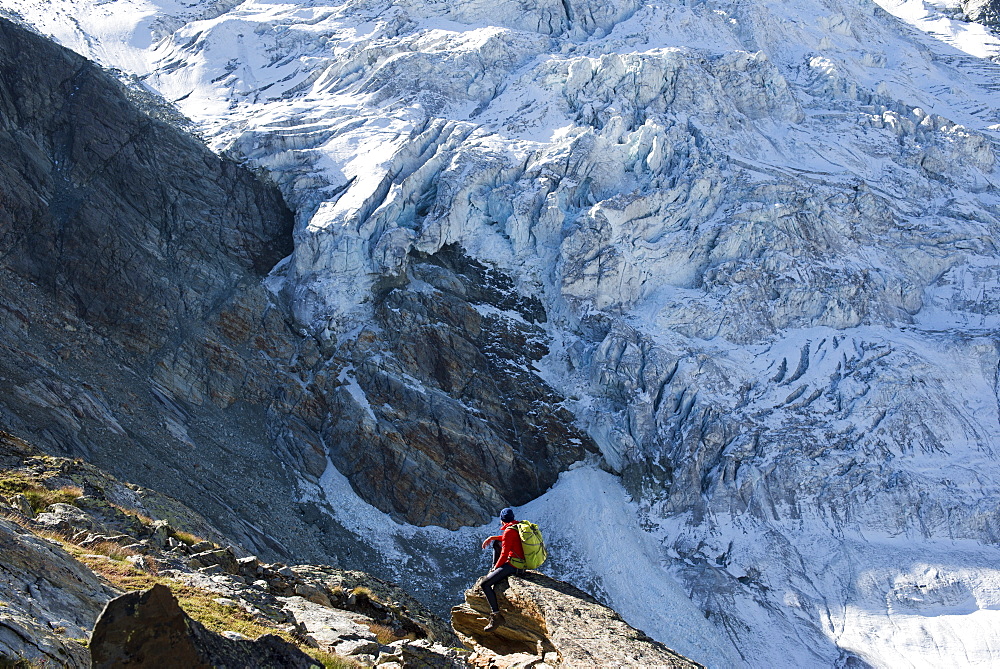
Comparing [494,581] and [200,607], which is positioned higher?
[200,607]

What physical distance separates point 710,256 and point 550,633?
45.5 metres

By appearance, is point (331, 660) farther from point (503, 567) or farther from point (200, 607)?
point (503, 567)

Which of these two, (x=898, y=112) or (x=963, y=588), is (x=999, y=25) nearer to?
(x=898, y=112)

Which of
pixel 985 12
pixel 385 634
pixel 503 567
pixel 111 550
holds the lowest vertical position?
pixel 985 12

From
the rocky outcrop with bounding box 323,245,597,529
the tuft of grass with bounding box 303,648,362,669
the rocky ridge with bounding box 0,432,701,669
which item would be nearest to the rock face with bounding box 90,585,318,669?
the rocky ridge with bounding box 0,432,701,669

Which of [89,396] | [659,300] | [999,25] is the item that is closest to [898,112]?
[659,300]

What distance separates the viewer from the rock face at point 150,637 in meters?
6.86

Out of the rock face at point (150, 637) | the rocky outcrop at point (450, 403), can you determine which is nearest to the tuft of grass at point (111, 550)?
the rock face at point (150, 637)

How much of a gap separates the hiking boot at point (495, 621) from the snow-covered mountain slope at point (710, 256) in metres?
29.3

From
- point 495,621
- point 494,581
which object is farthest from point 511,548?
point 495,621

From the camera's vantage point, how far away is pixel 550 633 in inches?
502

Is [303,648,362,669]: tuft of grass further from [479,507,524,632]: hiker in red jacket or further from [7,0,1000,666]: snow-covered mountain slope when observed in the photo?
[7,0,1000,666]: snow-covered mountain slope

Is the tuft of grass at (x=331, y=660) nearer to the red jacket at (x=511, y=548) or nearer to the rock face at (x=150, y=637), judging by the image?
the rock face at (x=150, y=637)

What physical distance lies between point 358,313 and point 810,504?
3139cm
